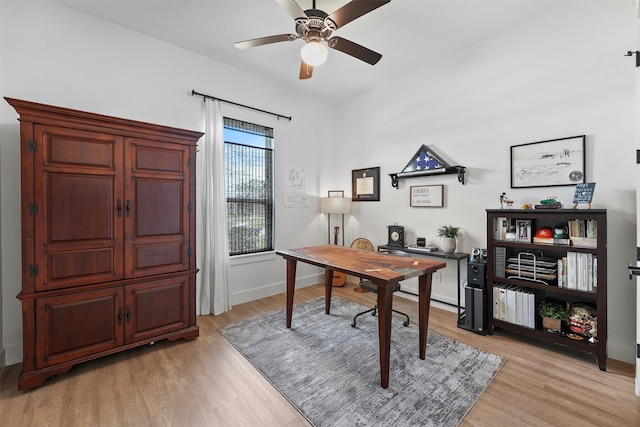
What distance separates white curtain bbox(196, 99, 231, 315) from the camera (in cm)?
329

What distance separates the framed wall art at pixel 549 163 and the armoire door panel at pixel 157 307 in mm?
3560

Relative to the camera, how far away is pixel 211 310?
3.33 metres

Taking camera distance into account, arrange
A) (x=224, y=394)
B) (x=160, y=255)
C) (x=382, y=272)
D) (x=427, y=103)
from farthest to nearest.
Answer: (x=427, y=103) → (x=160, y=255) → (x=382, y=272) → (x=224, y=394)

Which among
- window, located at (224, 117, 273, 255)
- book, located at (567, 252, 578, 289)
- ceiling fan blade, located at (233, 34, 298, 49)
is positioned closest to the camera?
ceiling fan blade, located at (233, 34, 298, 49)

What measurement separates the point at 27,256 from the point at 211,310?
184 centimetres

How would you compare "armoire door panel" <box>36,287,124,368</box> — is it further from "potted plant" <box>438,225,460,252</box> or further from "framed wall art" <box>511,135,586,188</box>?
"framed wall art" <box>511,135,586,188</box>

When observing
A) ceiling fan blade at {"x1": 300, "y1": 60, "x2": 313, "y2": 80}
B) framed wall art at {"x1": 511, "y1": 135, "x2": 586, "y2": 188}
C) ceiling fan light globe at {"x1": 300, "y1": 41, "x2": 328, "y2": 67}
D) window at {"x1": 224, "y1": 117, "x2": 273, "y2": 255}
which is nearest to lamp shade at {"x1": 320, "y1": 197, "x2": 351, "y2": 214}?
window at {"x1": 224, "y1": 117, "x2": 273, "y2": 255}

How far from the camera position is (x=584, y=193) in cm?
224

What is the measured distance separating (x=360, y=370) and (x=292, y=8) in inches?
109

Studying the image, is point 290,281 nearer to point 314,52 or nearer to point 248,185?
point 248,185

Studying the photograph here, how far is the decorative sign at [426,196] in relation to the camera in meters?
3.48

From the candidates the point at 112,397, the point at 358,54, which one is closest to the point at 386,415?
the point at 112,397

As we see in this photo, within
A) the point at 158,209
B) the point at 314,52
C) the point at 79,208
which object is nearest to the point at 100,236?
the point at 79,208

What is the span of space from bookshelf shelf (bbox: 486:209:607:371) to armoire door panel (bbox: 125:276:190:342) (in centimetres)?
305
